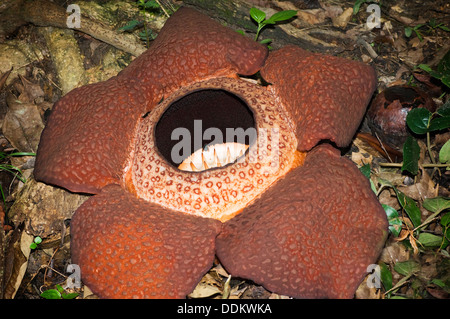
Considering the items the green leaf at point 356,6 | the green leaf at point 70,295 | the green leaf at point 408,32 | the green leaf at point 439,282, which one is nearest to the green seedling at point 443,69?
the green leaf at point 408,32

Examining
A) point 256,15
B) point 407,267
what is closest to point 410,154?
point 407,267

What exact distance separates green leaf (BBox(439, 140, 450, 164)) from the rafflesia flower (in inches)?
28.2

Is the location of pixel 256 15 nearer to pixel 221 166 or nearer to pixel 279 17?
pixel 279 17

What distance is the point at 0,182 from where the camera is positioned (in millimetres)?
2908

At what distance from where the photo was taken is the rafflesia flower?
77.6 inches

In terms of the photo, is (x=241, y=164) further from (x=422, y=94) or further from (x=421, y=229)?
(x=422, y=94)

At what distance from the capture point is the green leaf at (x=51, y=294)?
237 centimetres

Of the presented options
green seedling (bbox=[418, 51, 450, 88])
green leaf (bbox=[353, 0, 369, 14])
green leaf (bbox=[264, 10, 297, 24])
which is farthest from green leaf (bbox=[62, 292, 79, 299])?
green leaf (bbox=[353, 0, 369, 14])

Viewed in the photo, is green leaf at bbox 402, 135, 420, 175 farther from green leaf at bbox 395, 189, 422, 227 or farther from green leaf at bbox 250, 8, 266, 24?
green leaf at bbox 250, 8, 266, 24

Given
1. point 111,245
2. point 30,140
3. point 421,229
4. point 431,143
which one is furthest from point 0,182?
point 431,143

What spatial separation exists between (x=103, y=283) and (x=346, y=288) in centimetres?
111

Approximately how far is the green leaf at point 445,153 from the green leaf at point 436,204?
31cm

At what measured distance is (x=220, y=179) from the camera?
7.27 ft

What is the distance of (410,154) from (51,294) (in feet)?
7.26
